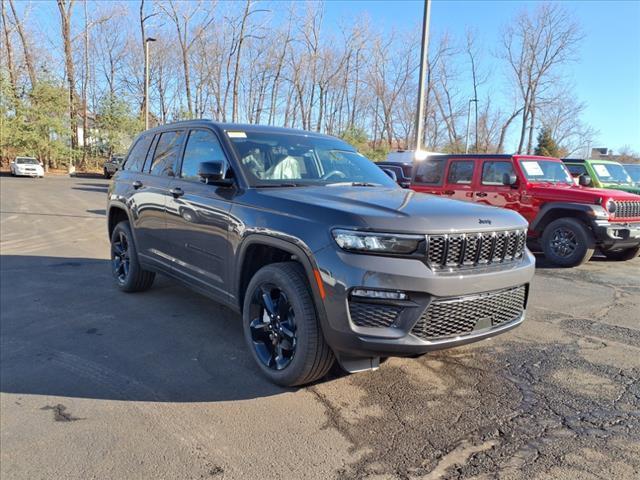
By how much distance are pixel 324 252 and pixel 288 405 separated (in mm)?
1064

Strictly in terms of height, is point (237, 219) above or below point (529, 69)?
below

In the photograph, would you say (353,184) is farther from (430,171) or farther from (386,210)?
(430,171)

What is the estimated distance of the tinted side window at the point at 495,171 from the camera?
873 centimetres

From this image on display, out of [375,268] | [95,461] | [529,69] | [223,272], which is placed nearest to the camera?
[95,461]

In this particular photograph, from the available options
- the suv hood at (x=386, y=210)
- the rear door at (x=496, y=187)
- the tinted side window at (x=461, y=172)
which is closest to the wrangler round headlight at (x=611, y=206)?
the rear door at (x=496, y=187)

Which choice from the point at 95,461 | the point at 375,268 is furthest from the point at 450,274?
the point at 95,461

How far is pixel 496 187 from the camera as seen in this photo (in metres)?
8.85

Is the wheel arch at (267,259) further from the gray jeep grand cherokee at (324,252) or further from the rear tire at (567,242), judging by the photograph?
the rear tire at (567,242)

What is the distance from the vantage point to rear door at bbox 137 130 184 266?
475cm

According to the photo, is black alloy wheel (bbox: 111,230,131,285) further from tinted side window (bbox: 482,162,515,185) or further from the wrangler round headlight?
the wrangler round headlight

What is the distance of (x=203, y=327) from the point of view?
4574mm

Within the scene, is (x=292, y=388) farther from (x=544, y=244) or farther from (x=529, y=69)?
(x=529, y=69)

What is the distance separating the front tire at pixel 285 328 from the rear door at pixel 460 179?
657cm

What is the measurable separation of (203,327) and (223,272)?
98 cm
